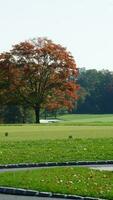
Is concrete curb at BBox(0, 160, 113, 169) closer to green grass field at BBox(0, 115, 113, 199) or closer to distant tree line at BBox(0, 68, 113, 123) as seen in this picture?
green grass field at BBox(0, 115, 113, 199)

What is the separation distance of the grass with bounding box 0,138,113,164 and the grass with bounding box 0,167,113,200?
3876 millimetres

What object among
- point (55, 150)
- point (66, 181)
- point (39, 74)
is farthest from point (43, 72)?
point (66, 181)

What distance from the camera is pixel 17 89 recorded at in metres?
75.0

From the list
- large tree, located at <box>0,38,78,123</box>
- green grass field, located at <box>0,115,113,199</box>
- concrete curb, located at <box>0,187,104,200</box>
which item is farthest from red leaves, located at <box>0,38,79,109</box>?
concrete curb, located at <box>0,187,104,200</box>

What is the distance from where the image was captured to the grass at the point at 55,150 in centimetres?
2367

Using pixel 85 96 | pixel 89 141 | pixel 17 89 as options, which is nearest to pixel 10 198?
pixel 89 141

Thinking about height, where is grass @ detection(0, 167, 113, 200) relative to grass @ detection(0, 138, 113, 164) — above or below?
below

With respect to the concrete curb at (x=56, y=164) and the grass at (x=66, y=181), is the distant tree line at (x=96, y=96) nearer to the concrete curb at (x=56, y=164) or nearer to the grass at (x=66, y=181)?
the concrete curb at (x=56, y=164)

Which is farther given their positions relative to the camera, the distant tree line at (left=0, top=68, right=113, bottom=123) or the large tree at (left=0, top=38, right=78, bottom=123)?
the distant tree line at (left=0, top=68, right=113, bottom=123)

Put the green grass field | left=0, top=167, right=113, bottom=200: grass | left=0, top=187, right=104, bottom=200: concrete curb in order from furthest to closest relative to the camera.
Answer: the green grass field → left=0, top=167, right=113, bottom=200: grass → left=0, top=187, right=104, bottom=200: concrete curb

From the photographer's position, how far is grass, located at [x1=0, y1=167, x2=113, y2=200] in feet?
50.3

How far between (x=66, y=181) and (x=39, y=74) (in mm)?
61166

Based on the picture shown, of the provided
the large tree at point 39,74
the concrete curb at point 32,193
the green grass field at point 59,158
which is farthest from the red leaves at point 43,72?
the concrete curb at point 32,193

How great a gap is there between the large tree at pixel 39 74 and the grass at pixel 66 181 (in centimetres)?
5576
